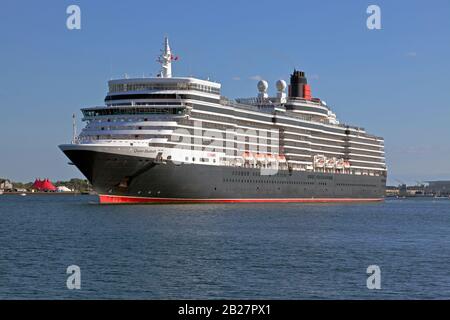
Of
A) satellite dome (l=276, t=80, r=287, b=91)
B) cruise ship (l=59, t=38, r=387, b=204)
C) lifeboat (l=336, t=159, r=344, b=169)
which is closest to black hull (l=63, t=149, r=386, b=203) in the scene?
cruise ship (l=59, t=38, r=387, b=204)

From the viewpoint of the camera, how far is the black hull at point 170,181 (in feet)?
246

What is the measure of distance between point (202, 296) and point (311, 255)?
12.8 metres

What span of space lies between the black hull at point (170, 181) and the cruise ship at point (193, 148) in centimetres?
10

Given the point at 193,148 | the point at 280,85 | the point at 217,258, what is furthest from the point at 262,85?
the point at 217,258

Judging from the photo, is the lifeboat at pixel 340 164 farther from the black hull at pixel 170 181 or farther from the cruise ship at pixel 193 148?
the black hull at pixel 170 181

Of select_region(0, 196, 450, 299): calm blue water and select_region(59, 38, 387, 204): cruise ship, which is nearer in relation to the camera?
select_region(0, 196, 450, 299): calm blue water

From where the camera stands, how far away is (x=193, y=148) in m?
82.1

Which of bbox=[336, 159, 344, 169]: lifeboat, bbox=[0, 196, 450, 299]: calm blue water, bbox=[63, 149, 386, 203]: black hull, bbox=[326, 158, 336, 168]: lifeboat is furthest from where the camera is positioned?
bbox=[336, 159, 344, 169]: lifeboat

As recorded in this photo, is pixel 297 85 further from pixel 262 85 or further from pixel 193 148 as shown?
pixel 193 148

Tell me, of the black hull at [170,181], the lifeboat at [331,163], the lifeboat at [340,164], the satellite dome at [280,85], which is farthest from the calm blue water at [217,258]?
the satellite dome at [280,85]

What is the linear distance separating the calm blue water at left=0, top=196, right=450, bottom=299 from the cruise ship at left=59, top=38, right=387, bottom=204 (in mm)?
13682

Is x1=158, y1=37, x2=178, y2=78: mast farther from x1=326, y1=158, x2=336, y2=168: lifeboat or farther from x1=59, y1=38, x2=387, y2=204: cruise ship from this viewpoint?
x1=326, y1=158, x2=336, y2=168: lifeboat

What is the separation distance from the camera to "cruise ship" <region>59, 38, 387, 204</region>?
76.1m

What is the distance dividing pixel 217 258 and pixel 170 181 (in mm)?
40272
